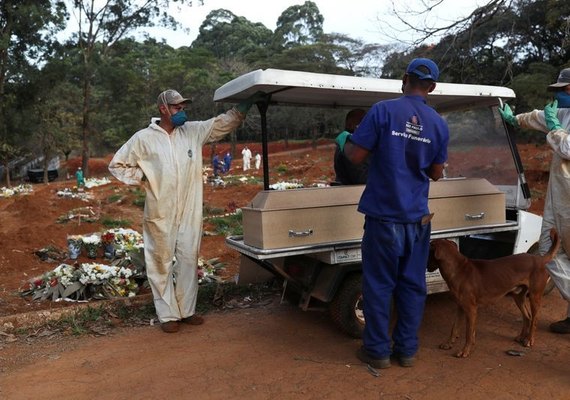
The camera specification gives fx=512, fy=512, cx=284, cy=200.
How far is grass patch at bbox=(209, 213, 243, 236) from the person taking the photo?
11059 mm

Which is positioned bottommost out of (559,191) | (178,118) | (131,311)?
(131,311)

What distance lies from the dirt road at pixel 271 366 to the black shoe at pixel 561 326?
0.08 metres

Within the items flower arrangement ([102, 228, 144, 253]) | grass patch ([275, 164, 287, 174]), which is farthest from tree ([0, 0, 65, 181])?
flower arrangement ([102, 228, 144, 253])

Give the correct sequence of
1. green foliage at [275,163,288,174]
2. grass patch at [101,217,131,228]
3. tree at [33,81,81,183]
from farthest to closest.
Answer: tree at [33,81,81,183] → green foliage at [275,163,288,174] → grass patch at [101,217,131,228]

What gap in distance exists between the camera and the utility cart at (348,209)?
4.18m

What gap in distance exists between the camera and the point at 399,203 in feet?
12.4

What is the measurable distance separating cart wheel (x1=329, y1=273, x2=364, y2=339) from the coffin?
1.46 ft

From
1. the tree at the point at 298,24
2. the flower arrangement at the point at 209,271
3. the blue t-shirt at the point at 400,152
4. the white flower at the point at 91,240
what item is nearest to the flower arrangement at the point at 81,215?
the white flower at the point at 91,240

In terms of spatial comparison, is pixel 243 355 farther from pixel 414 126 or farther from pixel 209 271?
pixel 209 271

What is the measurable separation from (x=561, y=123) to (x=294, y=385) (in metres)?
3.30

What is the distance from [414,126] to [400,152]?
0.21m

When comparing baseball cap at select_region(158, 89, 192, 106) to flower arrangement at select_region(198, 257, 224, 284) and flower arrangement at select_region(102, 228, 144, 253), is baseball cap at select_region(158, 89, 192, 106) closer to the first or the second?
flower arrangement at select_region(198, 257, 224, 284)

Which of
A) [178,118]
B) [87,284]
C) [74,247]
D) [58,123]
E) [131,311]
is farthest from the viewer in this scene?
[58,123]

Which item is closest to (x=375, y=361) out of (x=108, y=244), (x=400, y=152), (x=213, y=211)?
(x=400, y=152)
